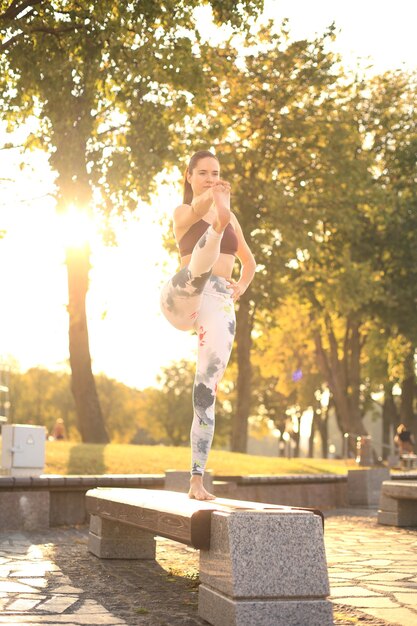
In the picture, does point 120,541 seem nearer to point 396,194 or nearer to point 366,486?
point 366,486

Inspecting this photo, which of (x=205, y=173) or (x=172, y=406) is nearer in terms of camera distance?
(x=205, y=173)

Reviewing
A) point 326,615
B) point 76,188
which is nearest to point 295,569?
point 326,615

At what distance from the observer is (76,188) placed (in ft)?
68.9

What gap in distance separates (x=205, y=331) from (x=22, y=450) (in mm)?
8387

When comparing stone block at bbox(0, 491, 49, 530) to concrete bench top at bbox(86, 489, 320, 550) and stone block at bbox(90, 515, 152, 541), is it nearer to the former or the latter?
stone block at bbox(90, 515, 152, 541)

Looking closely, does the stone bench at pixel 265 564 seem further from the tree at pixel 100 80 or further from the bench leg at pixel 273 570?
the tree at pixel 100 80

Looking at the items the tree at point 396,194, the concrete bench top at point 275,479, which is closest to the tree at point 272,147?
the tree at point 396,194

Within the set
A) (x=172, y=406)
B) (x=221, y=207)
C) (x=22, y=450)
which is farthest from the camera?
(x=172, y=406)

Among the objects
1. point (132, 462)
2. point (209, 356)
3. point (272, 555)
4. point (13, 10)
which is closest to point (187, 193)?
point (209, 356)

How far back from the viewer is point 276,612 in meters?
5.30

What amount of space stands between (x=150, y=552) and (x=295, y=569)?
392 centimetres

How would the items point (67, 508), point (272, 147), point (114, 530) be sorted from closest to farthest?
point (114, 530) < point (67, 508) < point (272, 147)

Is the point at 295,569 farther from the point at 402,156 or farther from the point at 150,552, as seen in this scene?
the point at 402,156

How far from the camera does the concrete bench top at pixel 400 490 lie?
12.1 meters
